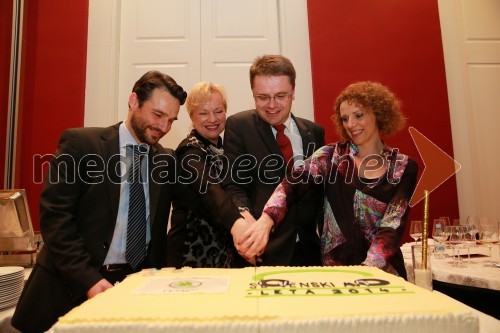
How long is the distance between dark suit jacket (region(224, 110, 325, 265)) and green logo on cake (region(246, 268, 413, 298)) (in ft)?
2.56

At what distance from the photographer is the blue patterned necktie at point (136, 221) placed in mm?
1686

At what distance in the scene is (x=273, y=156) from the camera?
1987 millimetres

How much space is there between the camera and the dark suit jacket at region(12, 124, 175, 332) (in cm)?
153

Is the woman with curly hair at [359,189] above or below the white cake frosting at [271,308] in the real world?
above

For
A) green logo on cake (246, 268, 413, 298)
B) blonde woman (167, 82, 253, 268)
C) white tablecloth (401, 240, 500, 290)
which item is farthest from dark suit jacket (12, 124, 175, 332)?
white tablecloth (401, 240, 500, 290)

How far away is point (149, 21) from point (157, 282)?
3951 mm

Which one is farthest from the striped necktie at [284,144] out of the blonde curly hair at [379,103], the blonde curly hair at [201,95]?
the blonde curly hair at [201,95]

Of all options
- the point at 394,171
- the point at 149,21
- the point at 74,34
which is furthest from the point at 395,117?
the point at 74,34

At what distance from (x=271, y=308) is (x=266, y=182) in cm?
124

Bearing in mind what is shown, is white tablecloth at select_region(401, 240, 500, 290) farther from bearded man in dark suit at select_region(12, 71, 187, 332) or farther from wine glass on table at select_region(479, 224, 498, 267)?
bearded man in dark suit at select_region(12, 71, 187, 332)

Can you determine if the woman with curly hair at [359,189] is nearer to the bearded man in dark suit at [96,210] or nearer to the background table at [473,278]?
the background table at [473,278]

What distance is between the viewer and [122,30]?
432 centimetres

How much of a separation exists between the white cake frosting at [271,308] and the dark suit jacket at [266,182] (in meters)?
0.91

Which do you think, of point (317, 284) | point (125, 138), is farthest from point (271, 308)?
point (125, 138)
